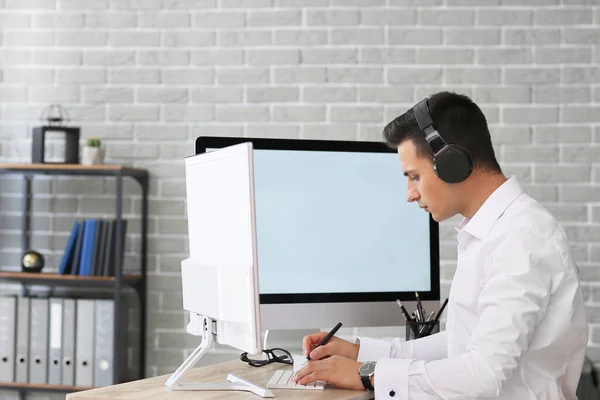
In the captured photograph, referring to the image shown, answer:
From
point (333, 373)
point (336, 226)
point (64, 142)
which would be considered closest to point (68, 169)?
point (64, 142)

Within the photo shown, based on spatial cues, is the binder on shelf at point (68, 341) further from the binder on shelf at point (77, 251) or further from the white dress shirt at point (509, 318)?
the white dress shirt at point (509, 318)

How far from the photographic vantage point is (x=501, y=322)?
4.31 feet

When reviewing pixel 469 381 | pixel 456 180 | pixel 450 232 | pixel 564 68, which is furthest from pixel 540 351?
pixel 564 68

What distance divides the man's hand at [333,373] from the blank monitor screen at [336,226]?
0.34 metres

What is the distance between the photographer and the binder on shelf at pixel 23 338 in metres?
2.99

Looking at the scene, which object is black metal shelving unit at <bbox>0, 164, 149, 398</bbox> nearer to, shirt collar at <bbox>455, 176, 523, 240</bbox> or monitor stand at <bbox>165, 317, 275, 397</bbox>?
monitor stand at <bbox>165, 317, 275, 397</bbox>

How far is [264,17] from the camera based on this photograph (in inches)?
124

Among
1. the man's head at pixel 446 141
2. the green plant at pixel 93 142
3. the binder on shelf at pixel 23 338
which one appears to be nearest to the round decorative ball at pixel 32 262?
the binder on shelf at pixel 23 338

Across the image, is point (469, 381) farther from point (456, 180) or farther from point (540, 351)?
point (456, 180)

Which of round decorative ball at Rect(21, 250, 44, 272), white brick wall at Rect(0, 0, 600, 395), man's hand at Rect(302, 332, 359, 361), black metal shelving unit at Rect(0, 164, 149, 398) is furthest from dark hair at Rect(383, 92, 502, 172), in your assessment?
round decorative ball at Rect(21, 250, 44, 272)

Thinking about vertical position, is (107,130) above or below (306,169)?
above

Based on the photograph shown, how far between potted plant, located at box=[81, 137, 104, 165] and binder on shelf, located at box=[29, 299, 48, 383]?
0.56m

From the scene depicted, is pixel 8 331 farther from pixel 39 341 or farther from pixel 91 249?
pixel 91 249

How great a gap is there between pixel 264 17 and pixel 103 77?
2.34 ft
